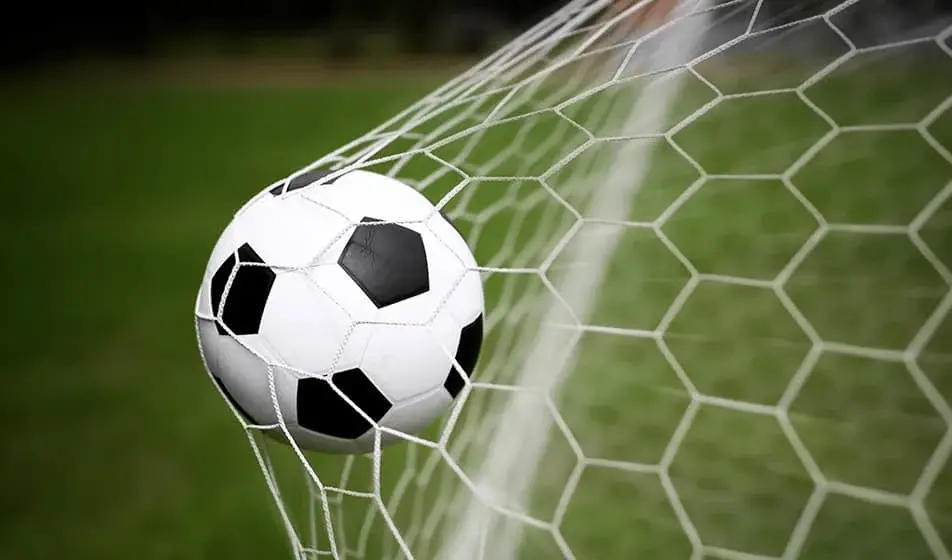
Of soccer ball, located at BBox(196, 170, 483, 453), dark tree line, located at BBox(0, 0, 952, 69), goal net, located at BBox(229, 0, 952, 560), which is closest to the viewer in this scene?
soccer ball, located at BBox(196, 170, 483, 453)

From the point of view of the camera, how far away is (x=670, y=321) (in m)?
1.29

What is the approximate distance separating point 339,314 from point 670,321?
69 cm

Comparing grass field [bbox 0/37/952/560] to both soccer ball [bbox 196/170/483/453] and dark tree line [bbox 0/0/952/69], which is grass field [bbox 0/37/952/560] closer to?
soccer ball [bbox 196/170/483/453]

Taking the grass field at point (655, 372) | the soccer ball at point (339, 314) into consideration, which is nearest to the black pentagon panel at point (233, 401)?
the soccer ball at point (339, 314)

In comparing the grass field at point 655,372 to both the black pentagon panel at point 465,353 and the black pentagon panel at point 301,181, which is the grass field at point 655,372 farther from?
the black pentagon panel at point 301,181

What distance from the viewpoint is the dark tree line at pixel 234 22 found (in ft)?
15.3

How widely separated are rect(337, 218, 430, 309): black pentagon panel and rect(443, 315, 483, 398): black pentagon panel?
77 mm

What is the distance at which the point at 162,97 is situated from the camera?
13.3 feet

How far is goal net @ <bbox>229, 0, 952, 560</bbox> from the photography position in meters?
0.87

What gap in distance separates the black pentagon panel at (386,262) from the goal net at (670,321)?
11 centimetres

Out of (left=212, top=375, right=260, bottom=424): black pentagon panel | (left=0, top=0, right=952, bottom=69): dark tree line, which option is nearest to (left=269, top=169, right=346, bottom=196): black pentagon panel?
(left=212, top=375, right=260, bottom=424): black pentagon panel

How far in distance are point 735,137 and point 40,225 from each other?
1.95m

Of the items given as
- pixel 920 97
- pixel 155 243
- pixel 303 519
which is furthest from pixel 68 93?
pixel 920 97

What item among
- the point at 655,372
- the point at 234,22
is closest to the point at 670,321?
the point at 655,372
